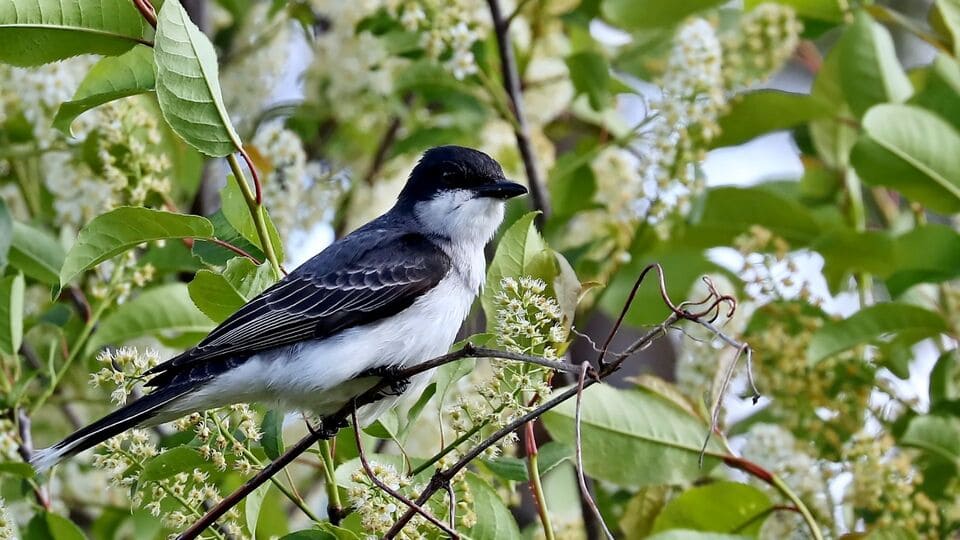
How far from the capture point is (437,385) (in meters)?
3.12

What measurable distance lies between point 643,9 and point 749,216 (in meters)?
0.89

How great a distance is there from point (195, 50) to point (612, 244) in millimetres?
2824

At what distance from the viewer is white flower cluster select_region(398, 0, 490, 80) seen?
4.71 m

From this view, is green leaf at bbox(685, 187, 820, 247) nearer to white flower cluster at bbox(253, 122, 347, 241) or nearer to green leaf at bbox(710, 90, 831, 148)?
green leaf at bbox(710, 90, 831, 148)

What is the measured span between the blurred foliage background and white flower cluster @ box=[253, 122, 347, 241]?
0.02m

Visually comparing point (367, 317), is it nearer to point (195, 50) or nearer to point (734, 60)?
point (195, 50)

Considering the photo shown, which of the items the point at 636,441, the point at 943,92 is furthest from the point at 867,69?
the point at 636,441

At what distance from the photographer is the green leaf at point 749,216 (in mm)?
4719

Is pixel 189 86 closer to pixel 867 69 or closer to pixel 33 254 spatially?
pixel 33 254

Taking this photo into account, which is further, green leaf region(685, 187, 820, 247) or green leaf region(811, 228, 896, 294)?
green leaf region(685, 187, 820, 247)

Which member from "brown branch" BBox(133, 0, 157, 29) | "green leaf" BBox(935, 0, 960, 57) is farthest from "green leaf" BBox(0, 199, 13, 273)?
"green leaf" BBox(935, 0, 960, 57)

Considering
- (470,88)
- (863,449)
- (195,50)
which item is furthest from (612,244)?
(195,50)

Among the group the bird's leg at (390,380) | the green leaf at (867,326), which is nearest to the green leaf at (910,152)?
the green leaf at (867,326)

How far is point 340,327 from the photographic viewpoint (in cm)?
374
